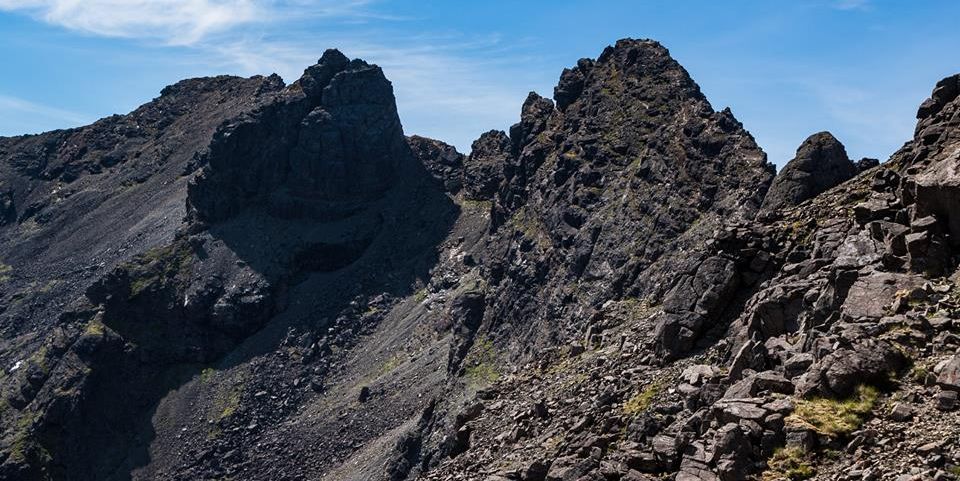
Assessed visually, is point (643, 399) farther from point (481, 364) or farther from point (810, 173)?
point (481, 364)

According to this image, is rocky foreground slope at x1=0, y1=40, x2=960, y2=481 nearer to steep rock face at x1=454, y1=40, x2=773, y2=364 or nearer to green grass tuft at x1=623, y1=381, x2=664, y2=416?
green grass tuft at x1=623, y1=381, x2=664, y2=416

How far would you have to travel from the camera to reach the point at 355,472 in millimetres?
153750

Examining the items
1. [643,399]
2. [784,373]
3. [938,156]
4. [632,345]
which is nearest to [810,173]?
[632,345]

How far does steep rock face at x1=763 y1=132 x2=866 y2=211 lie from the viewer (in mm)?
77875

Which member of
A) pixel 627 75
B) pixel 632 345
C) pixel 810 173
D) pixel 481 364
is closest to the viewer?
pixel 632 345

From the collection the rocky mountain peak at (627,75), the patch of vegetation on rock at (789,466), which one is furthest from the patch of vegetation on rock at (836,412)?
the rocky mountain peak at (627,75)

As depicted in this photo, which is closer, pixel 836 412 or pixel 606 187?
pixel 836 412

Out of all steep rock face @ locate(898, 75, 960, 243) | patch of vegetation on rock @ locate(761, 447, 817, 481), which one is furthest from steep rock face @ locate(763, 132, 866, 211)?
patch of vegetation on rock @ locate(761, 447, 817, 481)

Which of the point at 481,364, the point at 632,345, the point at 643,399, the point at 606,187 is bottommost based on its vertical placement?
the point at 481,364

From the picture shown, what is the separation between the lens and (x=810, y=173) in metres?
79.3

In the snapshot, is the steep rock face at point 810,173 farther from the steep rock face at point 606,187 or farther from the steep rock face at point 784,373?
the steep rock face at point 784,373

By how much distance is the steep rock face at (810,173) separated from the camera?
7788 centimetres

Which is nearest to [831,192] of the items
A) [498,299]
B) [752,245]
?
[752,245]

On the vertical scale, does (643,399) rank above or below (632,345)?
below
